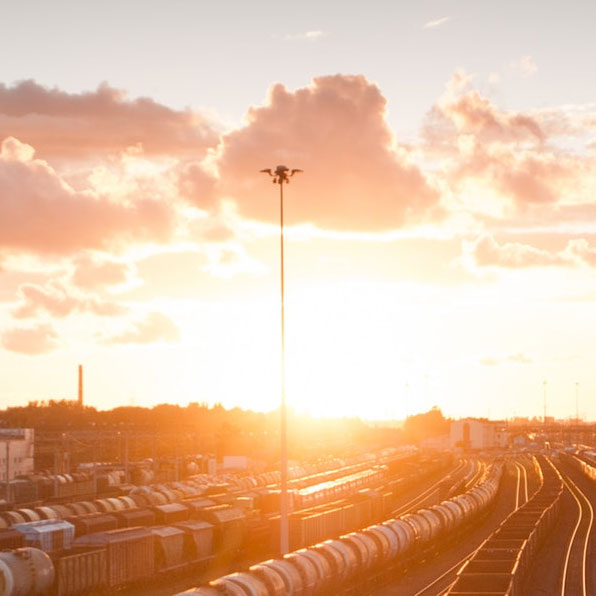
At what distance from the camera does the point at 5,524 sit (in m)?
67.7

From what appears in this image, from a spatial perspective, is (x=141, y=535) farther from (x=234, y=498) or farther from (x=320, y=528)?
(x=234, y=498)

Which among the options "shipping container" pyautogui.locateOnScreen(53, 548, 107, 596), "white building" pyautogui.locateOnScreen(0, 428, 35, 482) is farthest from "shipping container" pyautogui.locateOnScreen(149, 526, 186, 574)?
"white building" pyautogui.locateOnScreen(0, 428, 35, 482)

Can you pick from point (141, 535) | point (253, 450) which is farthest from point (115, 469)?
point (141, 535)

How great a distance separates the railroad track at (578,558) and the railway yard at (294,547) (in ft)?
0.30

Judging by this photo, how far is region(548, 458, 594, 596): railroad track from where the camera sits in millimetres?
52969

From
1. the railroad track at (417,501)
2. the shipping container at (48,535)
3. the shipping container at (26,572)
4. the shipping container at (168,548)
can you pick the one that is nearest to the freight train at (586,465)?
the railroad track at (417,501)

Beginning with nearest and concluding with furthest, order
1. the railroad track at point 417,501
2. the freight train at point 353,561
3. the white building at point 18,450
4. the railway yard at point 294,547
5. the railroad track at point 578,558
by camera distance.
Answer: the freight train at point 353,561 < the railway yard at point 294,547 < the railroad track at point 578,558 < the railroad track at point 417,501 < the white building at point 18,450

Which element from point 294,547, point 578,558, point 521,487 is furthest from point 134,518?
point 521,487

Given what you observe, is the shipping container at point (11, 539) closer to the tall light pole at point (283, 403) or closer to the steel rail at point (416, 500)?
the tall light pole at point (283, 403)

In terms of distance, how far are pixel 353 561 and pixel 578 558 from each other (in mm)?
20784

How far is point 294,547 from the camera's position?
5966cm

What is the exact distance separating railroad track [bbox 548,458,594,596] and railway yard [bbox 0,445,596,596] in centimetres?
9

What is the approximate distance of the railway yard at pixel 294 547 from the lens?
44812 millimetres

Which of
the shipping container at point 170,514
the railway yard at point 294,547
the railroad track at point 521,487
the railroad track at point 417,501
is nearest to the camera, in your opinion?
the railway yard at point 294,547
